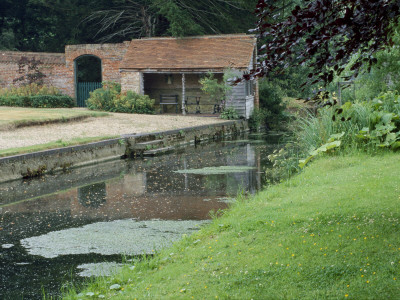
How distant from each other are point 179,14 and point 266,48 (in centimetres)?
2655

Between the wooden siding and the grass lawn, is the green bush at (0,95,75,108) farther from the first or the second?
the wooden siding

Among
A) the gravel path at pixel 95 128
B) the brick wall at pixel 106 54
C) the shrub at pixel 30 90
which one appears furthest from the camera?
the brick wall at pixel 106 54

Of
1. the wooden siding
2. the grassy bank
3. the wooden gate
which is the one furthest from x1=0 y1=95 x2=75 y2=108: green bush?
the grassy bank

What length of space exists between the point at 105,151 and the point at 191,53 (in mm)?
13640

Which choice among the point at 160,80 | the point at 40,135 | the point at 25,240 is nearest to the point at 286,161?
the point at 25,240

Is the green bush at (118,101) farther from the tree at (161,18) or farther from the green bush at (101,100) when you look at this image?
the tree at (161,18)

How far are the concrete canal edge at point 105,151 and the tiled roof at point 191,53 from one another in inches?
178

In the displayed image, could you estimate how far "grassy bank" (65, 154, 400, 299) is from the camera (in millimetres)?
5113

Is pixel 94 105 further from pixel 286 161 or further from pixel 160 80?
pixel 286 161

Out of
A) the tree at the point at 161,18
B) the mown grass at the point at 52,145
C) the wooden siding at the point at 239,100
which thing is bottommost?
the mown grass at the point at 52,145

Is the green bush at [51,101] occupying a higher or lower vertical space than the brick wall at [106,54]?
lower

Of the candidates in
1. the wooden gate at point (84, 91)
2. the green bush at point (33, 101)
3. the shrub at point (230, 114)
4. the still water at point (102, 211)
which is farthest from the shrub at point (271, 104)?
the still water at point (102, 211)

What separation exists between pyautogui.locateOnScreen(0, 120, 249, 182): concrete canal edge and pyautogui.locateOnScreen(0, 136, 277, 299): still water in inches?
22.1

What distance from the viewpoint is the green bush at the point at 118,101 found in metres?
30.5
